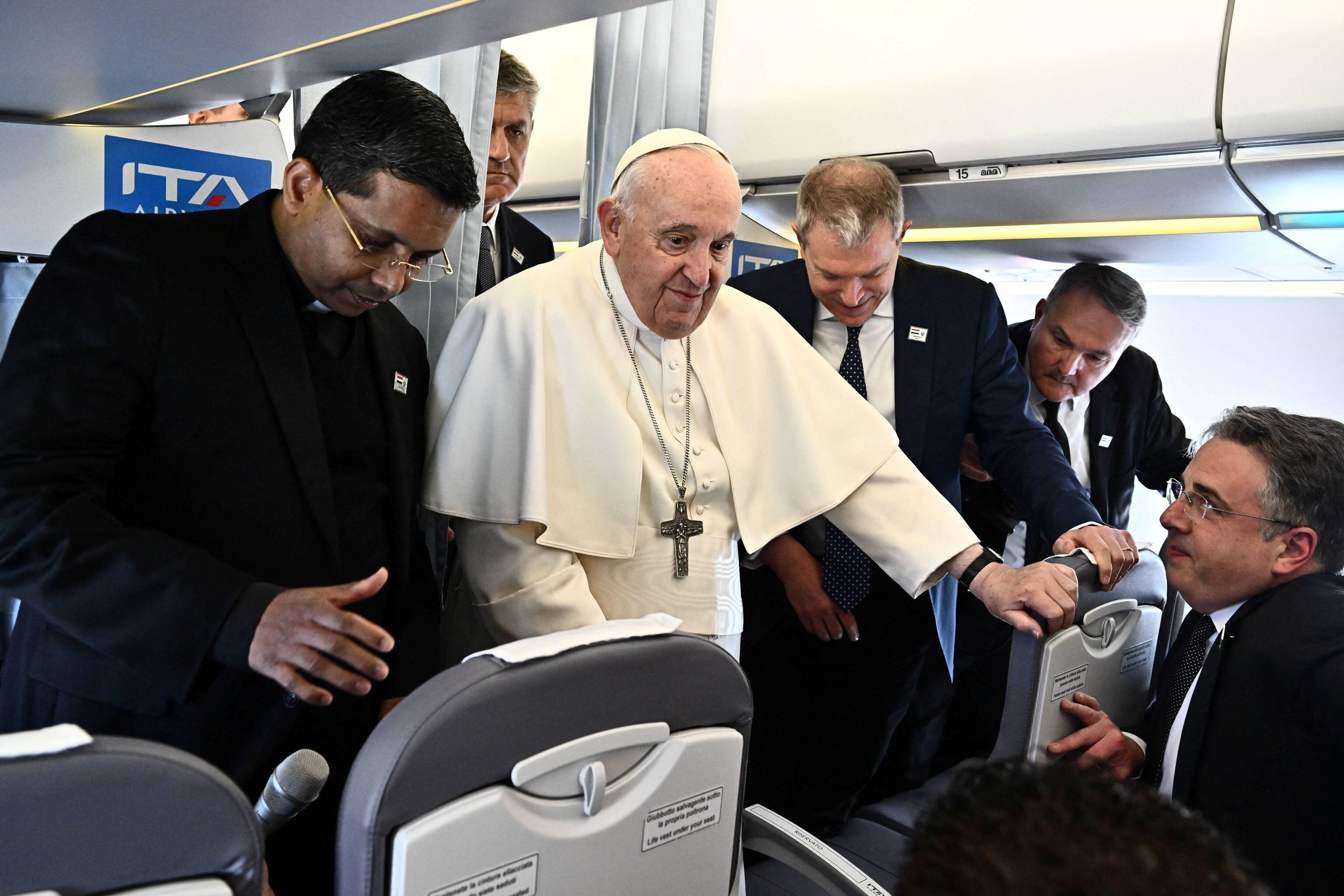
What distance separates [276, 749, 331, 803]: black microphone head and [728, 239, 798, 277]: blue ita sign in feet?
10.2

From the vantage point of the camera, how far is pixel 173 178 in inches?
102

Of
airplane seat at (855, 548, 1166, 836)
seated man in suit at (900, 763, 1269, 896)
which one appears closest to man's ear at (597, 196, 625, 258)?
airplane seat at (855, 548, 1166, 836)

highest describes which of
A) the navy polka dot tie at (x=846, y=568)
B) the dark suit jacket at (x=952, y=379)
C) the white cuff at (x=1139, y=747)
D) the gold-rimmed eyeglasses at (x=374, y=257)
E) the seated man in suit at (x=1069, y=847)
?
the gold-rimmed eyeglasses at (x=374, y=257)

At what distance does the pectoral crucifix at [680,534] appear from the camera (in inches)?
93.0

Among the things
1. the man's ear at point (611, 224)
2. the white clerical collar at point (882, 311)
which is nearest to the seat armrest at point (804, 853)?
the man's ear at point (611, 224)

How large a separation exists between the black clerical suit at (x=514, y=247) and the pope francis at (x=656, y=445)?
675mm

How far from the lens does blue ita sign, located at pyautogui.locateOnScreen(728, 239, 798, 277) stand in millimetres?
4277

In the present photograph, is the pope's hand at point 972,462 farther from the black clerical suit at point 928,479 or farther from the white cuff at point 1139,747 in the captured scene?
the white cuff at point 1139,747

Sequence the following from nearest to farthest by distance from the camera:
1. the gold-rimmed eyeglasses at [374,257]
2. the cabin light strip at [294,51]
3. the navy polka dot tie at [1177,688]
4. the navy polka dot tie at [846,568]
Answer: the cabin light strip at [294,51]
the gold-rimmed eyeglasses at [374,257]
the navy polka dot tie at [1177,688]
the navy polka dot tie at [846,568]

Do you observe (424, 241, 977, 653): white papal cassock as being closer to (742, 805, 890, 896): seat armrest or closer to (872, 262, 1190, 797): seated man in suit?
(742, 805, 890, 896): seat armrest

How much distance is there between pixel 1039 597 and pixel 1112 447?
6.71 ft

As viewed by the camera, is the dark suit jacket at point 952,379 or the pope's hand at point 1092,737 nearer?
the pope's hand at point 1092,737

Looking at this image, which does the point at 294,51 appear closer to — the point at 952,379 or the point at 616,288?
the point at 616,288

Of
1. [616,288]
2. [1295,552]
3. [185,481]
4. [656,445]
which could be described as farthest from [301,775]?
[1295,552]
